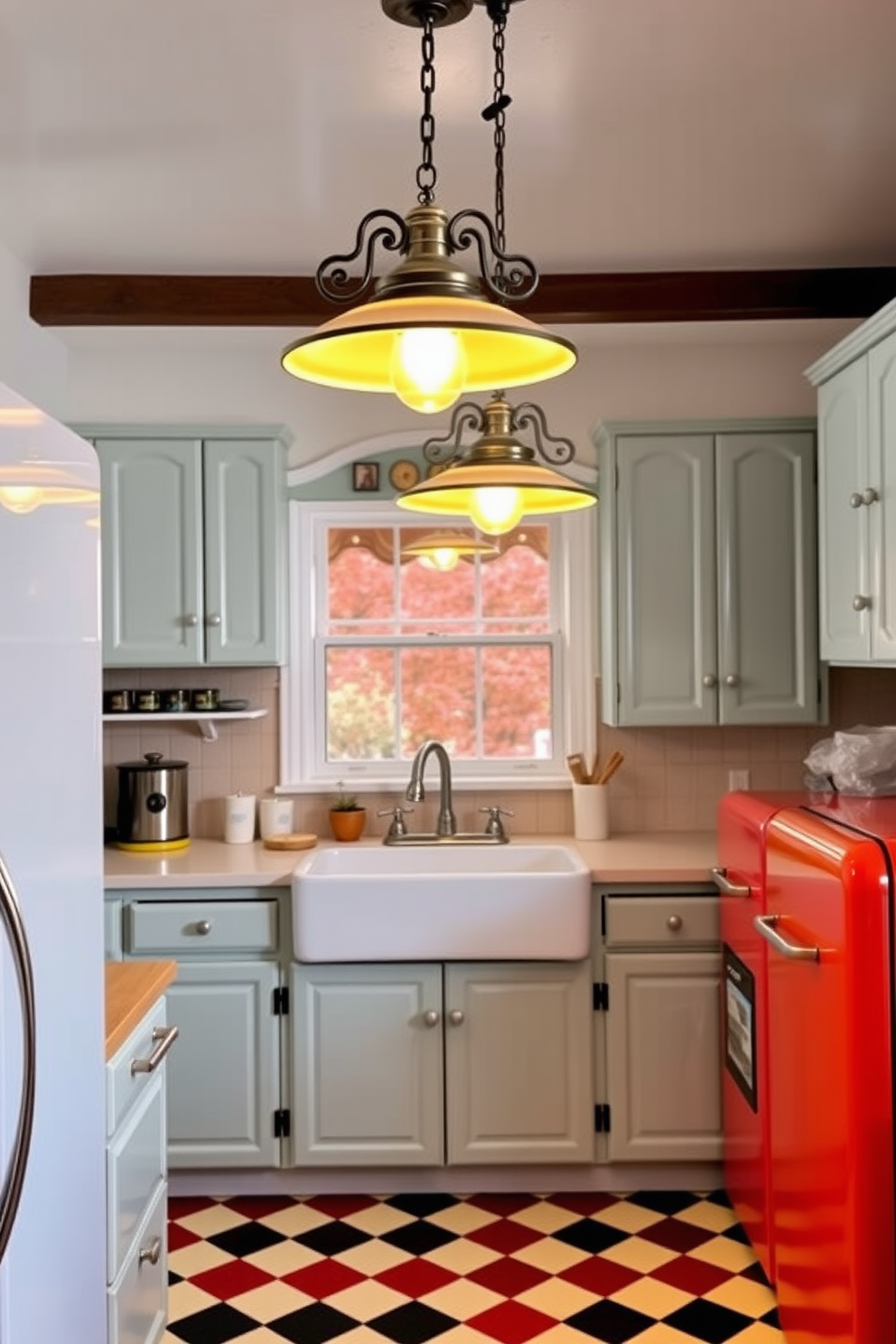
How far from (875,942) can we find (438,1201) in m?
1.82

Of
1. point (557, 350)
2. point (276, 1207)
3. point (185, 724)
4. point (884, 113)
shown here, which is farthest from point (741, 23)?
point (276, 1207)

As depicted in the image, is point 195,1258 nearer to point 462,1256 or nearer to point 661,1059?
point 462,1256

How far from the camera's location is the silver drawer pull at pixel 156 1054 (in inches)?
83.4

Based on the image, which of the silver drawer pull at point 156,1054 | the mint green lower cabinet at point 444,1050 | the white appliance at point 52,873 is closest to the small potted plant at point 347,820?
the mint green lower cabinet at point 444,1050

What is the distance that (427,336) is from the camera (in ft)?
4.68

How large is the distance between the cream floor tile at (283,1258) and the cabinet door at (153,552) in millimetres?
1700

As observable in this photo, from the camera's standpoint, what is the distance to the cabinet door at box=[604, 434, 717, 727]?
388cm

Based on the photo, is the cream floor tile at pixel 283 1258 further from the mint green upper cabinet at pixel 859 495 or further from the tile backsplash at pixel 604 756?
the mint green upper cabinet at pixel 859 495

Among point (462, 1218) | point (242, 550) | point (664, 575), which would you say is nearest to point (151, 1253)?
point (462, 1218)

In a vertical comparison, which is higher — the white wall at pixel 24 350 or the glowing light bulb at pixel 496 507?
the white wall at pixel 24 350

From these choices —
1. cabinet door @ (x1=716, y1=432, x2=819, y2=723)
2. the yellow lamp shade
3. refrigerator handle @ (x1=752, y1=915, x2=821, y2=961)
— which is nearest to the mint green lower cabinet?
refrigerator handle @ (x1=752, y1=915, x2=821, y2=961)

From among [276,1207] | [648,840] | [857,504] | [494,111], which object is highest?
[494,111]

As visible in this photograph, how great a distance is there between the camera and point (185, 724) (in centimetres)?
419

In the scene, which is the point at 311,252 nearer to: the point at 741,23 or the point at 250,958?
the point at 741,23
